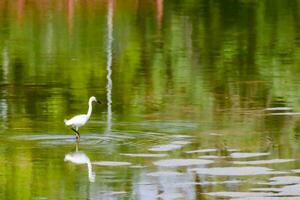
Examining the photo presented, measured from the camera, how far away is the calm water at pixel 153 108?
583 inches

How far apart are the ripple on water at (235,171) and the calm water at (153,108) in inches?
0.5

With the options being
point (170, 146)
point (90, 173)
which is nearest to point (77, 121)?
point (170, 146)

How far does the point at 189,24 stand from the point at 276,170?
23258 mm

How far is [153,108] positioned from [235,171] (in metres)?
6.01

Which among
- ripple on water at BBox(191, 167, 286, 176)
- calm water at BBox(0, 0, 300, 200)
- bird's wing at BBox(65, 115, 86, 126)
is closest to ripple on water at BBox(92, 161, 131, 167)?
calm water at BBox(0, 0, 300, 200)

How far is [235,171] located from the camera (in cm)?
1514

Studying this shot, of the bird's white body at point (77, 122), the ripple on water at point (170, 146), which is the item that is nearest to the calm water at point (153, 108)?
the ripple on water at point (170, 146)

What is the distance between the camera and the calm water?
14797mm

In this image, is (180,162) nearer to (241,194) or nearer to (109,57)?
(241,194)

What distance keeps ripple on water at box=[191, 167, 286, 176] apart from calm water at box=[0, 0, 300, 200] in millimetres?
14

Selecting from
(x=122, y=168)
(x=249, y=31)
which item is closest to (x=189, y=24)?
(x=249, y=31)

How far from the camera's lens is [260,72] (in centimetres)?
2569

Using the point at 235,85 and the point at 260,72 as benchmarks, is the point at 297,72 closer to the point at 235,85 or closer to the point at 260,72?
the point at 260,72

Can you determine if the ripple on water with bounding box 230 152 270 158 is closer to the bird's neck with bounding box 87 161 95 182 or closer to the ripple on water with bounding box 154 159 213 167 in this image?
the ripple on water with bounding box 154 159 213 167
